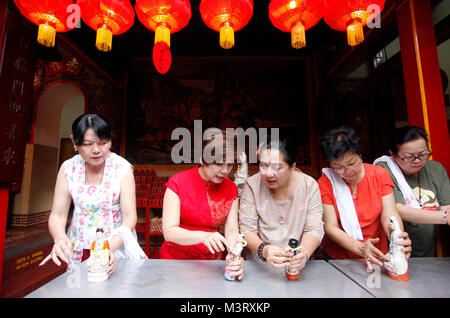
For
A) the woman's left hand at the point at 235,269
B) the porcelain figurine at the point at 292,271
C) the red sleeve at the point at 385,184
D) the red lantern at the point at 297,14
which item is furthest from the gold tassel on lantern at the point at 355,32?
the woman's left hand at the point at 235,269

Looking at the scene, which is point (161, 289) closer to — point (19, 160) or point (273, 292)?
point (273, 292)

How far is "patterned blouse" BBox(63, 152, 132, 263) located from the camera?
5.46 feet

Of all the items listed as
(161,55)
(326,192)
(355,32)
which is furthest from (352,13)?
(161,55)

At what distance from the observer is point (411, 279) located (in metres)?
1.25

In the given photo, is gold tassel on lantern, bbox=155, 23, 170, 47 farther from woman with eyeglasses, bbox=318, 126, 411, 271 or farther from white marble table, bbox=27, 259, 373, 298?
white marble table, bbox=27, 259, 373, 298

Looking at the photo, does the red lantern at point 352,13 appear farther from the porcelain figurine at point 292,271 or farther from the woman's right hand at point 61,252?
the woman's right hand at point 61,252

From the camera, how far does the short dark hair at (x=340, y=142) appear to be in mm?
1513

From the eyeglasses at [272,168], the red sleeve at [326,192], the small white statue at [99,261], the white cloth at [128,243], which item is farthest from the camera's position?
the red sleeve at [326,192]

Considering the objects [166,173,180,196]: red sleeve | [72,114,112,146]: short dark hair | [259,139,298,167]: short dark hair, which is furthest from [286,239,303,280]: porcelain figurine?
[72,114,112,146]: short dark hair

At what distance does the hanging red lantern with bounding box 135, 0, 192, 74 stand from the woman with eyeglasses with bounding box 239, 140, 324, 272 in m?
1.55

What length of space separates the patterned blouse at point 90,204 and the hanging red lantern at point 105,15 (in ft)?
4.32

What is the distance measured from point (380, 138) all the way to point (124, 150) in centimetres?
522

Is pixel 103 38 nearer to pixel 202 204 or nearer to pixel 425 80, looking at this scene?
pixel 202 204
